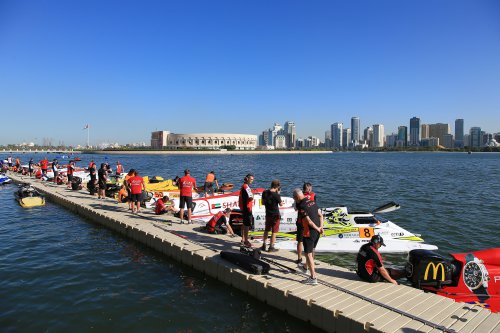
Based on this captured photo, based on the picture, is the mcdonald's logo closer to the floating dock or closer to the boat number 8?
the floating dock

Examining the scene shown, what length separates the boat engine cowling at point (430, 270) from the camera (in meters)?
7.75

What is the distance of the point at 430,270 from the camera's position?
25.7ft

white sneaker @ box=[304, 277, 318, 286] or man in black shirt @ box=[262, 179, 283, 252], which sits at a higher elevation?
man in black shirt @ box=[262, 179, 283, 252]

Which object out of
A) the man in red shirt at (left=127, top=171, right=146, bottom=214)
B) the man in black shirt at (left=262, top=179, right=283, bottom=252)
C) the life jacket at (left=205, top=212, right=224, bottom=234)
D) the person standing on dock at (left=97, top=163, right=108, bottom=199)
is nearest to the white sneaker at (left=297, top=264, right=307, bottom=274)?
the man in black shirt at (left=262, top=179, right=283, bottom=252)

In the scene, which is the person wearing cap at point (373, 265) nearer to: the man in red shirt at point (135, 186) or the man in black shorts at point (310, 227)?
the man in black shorts at point (310, 227)

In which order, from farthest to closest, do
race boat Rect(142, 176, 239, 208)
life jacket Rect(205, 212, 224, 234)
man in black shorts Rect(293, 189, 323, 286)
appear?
1. race boat Rect(142, 176, 239, 208)
2. life jacket Rect(205, 212, 224, 234)
3. man in black shorts Rect(293, 189, 323, 286)

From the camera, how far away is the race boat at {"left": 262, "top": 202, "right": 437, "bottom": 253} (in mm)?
12312

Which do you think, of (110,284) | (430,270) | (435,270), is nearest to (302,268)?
(430,270)

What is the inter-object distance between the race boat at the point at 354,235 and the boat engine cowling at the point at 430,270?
4219 millimetres

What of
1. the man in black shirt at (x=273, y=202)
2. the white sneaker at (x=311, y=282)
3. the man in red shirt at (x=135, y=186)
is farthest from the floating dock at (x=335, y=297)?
the man in red shirt at (x=135, y=186)

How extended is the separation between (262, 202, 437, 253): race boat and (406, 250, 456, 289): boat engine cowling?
4.22 m

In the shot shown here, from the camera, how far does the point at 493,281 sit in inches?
306

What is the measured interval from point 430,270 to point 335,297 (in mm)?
2579

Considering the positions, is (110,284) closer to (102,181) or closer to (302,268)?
(302,268)
